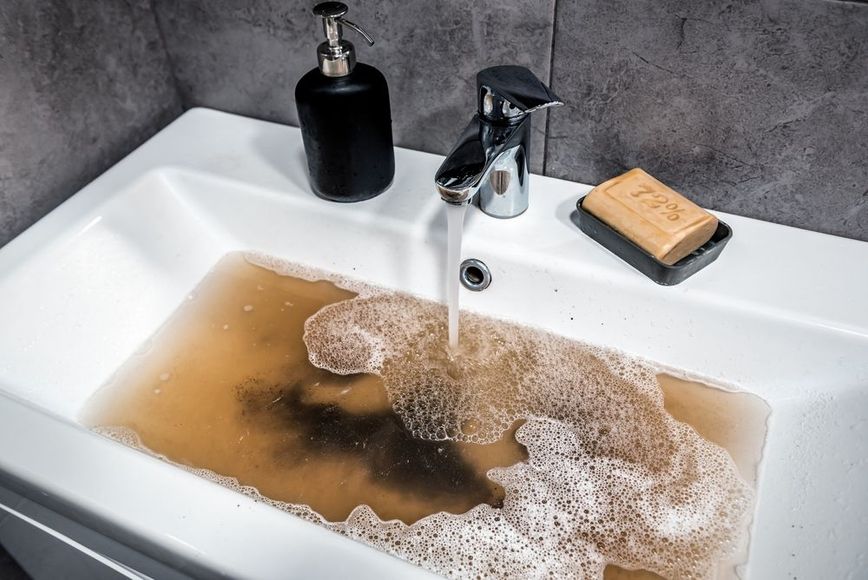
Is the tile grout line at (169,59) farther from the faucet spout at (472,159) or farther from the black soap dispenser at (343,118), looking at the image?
the faucet spout at (472,159)

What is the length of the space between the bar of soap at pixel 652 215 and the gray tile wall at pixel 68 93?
613 mm

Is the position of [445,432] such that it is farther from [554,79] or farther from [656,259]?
[554,79]

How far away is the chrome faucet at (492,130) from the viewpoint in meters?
0.64

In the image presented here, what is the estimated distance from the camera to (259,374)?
0.77m

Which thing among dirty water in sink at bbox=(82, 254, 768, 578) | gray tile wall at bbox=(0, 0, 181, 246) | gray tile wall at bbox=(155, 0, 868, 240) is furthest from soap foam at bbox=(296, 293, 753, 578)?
gray tile wall at bbox=(0, 0, 181, 246)

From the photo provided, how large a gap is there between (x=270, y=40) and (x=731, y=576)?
77cm

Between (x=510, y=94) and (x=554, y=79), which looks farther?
(x=554, y=79)

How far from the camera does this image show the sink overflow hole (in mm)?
791

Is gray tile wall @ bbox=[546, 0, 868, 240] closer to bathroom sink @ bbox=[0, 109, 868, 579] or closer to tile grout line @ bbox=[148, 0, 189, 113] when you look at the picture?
bathroom sink @ bbox=[0, 109, 868, 579]

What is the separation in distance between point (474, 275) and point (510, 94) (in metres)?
0.24

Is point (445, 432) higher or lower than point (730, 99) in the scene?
lower

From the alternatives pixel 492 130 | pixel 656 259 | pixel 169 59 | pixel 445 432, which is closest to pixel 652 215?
pixel 656 259

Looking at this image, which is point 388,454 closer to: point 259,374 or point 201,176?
point 259,374

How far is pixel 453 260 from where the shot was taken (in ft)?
2.44
